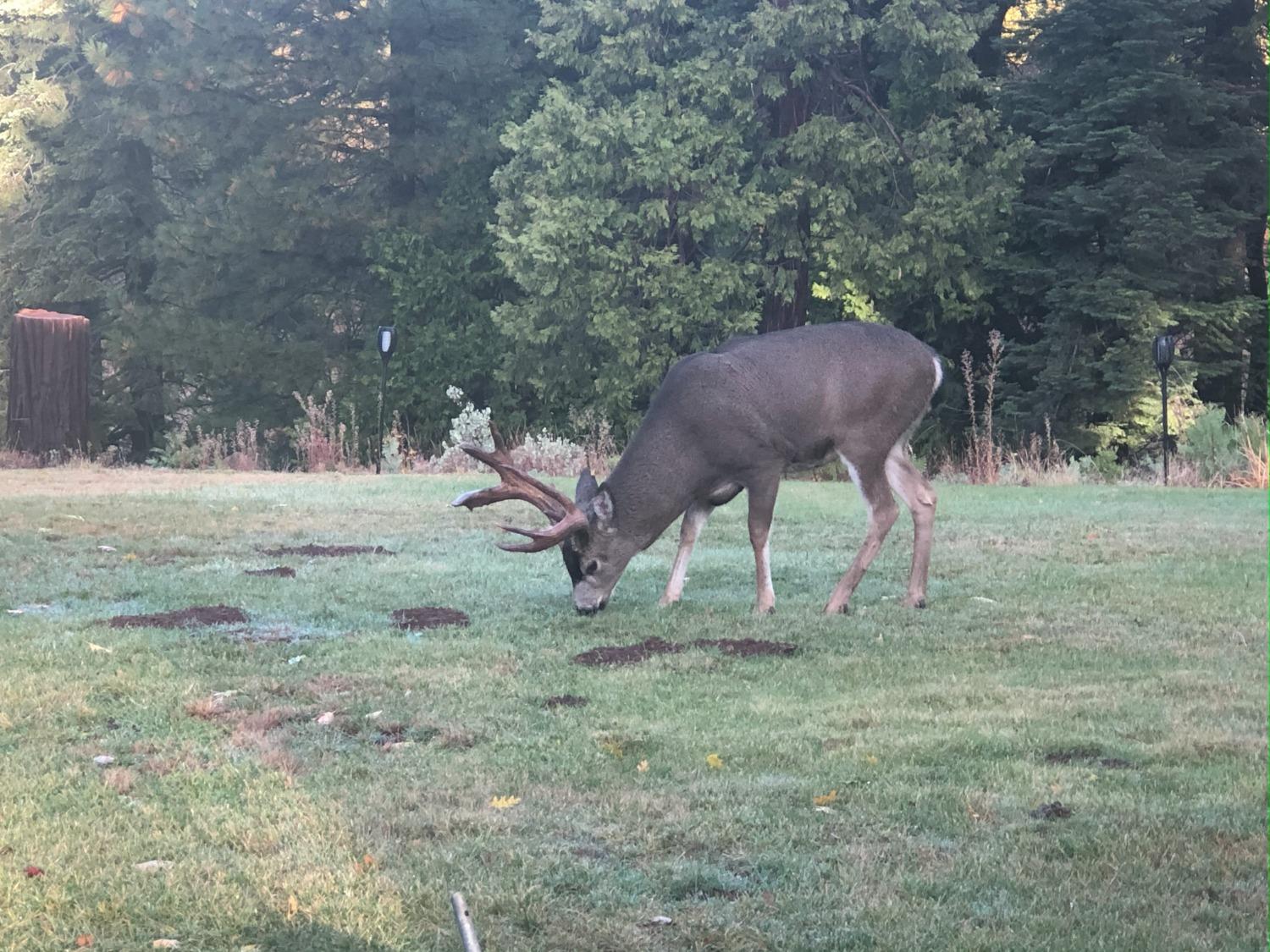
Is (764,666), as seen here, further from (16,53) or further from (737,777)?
(16,53)

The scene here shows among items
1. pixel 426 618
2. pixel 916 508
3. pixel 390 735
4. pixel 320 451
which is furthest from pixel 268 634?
pixel 320 451

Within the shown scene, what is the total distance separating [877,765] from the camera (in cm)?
507

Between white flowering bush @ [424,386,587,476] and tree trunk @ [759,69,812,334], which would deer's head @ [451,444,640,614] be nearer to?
white flowering bush @ [424,386,587,476]

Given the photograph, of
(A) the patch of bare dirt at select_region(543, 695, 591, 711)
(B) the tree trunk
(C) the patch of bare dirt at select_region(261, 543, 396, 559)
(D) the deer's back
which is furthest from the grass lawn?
(B) the tree trunk

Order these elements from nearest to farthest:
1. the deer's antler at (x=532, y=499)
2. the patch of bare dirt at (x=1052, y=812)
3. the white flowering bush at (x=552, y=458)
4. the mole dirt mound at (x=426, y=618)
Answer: the patch of bare dirt at (x=1052, y=812), the mole dirt mound at (x=426, y=618), the deer's antler at (x=532, y=499), the white flowering bush at (x=552, y=458)

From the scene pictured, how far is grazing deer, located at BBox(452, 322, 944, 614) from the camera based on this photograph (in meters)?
8.75

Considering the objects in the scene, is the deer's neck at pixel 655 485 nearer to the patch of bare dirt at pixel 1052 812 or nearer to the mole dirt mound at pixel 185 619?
the mole dirt mound at pixel 185 619

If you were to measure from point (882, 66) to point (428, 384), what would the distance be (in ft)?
33.9

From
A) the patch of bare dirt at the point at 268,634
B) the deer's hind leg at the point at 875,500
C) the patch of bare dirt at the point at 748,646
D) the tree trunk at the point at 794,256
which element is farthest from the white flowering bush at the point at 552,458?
the patch of bare dirt at the point at 748,646

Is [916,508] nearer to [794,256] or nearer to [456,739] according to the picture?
[456,739]

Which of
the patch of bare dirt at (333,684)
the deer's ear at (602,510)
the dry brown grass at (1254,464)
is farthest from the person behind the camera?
the dry brown grass at (1254,464)

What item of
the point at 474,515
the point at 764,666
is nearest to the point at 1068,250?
the point at 474,515

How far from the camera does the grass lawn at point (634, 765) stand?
3.74 meters

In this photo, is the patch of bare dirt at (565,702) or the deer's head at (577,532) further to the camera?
the deer's head at (577,532)
